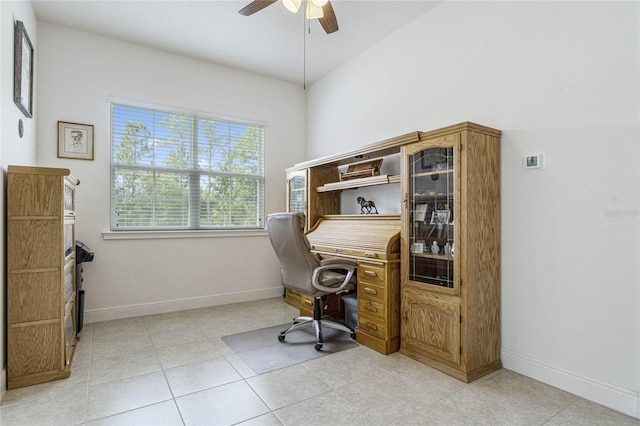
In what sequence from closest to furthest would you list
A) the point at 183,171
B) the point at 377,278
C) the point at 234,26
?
the point at 377,278 < the point at 234,26 < the point at 183,171

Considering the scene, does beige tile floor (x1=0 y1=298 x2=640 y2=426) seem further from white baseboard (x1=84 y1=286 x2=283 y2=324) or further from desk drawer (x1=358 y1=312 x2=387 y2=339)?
white baseboard (x1=84 y1=286 x2=283 y2=324)

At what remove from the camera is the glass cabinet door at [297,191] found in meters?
4.47

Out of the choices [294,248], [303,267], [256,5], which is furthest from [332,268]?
[256,5]

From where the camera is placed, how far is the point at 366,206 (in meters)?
3.91

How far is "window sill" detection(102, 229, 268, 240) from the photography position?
3825 millimetres

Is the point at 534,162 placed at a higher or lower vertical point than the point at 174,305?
higher

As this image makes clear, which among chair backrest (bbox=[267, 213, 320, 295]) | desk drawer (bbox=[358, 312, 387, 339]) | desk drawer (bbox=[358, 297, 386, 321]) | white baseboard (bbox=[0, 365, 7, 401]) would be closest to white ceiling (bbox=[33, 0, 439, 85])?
chair backrest (bbox=[267, 213, 320, 295])

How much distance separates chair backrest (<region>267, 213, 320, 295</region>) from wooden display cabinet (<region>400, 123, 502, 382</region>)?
0.83m

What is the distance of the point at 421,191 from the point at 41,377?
3088 mm

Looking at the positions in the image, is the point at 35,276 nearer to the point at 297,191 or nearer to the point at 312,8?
the point at 312,8

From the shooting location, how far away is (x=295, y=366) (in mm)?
2617

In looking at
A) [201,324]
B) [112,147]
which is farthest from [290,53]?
[201,324]

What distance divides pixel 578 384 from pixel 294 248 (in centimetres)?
222

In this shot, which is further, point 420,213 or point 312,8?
point 420,213
